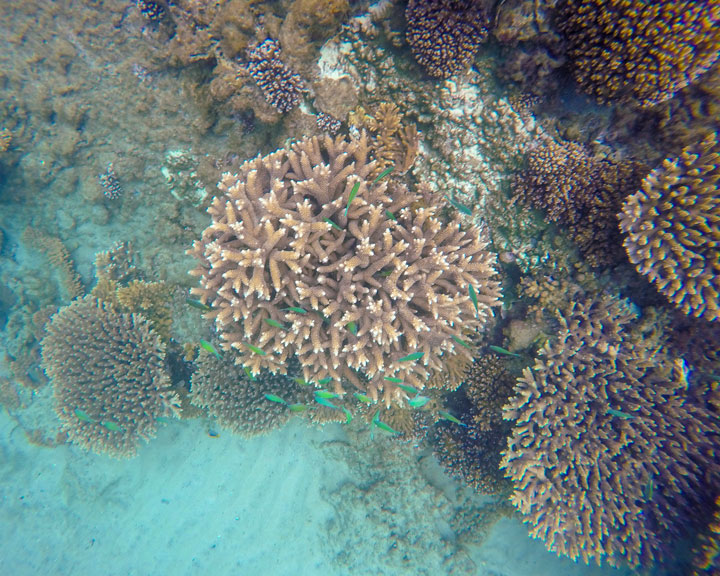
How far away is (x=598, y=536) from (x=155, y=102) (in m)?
8.70

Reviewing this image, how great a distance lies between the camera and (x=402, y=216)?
12.9ft

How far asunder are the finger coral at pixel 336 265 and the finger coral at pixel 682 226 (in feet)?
4.88

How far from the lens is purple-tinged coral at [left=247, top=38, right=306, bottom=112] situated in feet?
13.2

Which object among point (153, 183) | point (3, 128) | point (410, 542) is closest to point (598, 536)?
point (410, 542)

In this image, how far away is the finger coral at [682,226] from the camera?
3.27 m

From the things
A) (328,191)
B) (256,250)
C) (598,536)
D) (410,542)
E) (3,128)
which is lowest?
(410,542)

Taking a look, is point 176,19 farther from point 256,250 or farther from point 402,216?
point 402,216

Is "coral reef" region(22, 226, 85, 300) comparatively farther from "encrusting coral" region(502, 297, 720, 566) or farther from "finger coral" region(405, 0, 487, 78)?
"encrusting coral" region(502, 297, 720, 566)

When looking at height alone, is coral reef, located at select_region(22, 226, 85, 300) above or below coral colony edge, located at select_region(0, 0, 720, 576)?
below

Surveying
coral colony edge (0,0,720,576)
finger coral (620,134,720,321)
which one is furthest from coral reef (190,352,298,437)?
finger coral (620,134,720,321)

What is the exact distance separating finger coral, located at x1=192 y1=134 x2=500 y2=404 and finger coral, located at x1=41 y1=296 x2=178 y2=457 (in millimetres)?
2417

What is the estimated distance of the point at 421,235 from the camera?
3809 millimetres

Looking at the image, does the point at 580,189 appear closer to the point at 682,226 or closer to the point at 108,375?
the point at 682,226

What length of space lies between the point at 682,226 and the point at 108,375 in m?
7.89
